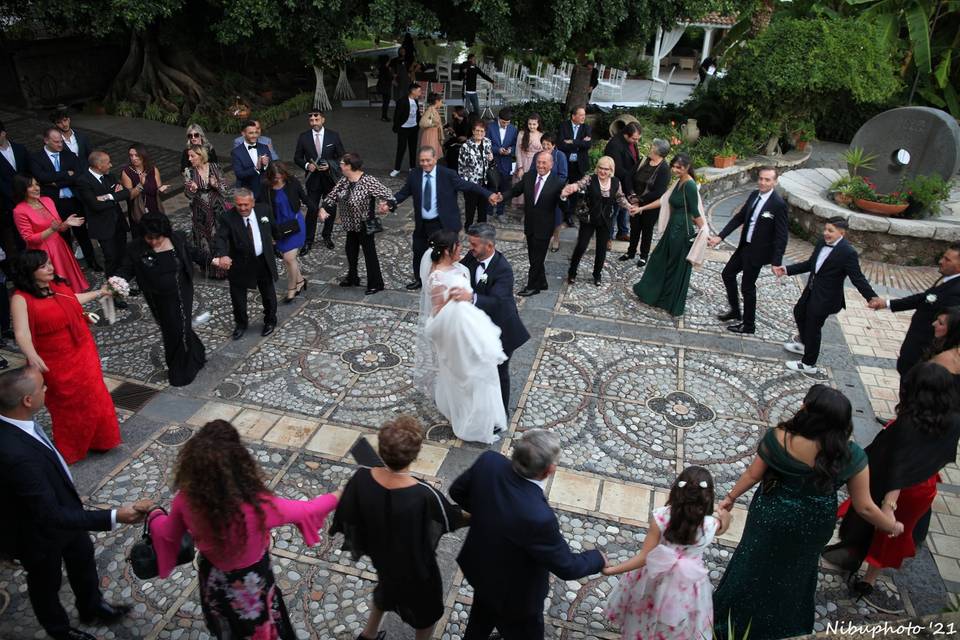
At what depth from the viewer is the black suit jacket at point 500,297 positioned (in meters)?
5.75

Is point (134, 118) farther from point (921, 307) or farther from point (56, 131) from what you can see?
point (921, 307)

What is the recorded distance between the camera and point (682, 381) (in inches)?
276

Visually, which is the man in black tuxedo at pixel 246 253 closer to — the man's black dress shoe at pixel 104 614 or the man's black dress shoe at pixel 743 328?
the man's black dress shoe at pixel 104 614

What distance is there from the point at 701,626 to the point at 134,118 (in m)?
16.9

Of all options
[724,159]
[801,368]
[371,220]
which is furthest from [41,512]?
[724,159]

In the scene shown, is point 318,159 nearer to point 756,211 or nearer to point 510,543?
point 756,211

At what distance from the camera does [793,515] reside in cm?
377

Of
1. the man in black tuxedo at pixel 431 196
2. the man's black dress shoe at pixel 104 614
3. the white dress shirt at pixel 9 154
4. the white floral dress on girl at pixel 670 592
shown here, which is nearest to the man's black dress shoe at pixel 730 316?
the man in black tuxedo at pixel 431 196

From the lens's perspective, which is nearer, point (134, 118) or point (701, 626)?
point (701, 626)

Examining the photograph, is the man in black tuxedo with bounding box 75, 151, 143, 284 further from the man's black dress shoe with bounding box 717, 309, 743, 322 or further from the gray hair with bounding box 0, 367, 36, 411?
the man's black dress shoe with bounding box 717, 309, 743, 322

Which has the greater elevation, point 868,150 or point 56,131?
point 56,131

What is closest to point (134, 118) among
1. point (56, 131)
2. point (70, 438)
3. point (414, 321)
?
point (56, 131)

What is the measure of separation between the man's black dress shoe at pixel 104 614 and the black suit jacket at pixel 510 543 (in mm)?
2297

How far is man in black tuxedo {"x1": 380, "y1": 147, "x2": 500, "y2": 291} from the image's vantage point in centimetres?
821
